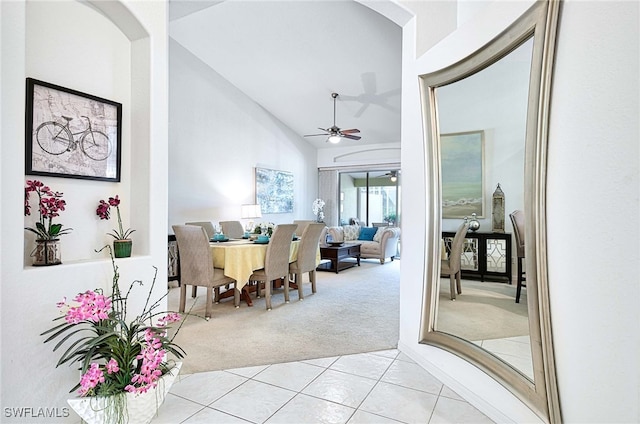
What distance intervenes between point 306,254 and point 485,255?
2.80m

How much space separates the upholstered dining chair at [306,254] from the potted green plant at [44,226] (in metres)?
2.93

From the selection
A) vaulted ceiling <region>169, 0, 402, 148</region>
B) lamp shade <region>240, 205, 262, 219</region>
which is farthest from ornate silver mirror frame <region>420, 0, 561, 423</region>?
lamp shade <region>240, 205, 262, 219</region>

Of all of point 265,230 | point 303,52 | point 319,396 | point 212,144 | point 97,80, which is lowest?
point 319,396

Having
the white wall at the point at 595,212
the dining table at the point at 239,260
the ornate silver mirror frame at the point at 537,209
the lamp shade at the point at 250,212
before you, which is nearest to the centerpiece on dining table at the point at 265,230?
the dining table at the point at 239,260

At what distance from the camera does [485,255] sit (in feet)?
7.48

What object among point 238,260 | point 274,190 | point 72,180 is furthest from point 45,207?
point 274,190

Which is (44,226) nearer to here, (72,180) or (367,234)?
(72,180)

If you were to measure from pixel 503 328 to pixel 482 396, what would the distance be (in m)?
0.44

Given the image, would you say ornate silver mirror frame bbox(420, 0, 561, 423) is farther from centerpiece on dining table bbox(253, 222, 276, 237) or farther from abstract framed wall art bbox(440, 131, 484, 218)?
centerpiece on dining table bbox(253, 222, 276, 237)

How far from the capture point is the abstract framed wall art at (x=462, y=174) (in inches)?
87.7

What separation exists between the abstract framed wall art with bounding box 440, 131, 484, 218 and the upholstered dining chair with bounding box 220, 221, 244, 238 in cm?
407

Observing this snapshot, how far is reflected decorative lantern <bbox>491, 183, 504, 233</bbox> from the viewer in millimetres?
2047

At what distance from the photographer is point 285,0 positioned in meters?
4.66

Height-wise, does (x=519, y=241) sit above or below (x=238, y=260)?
above
